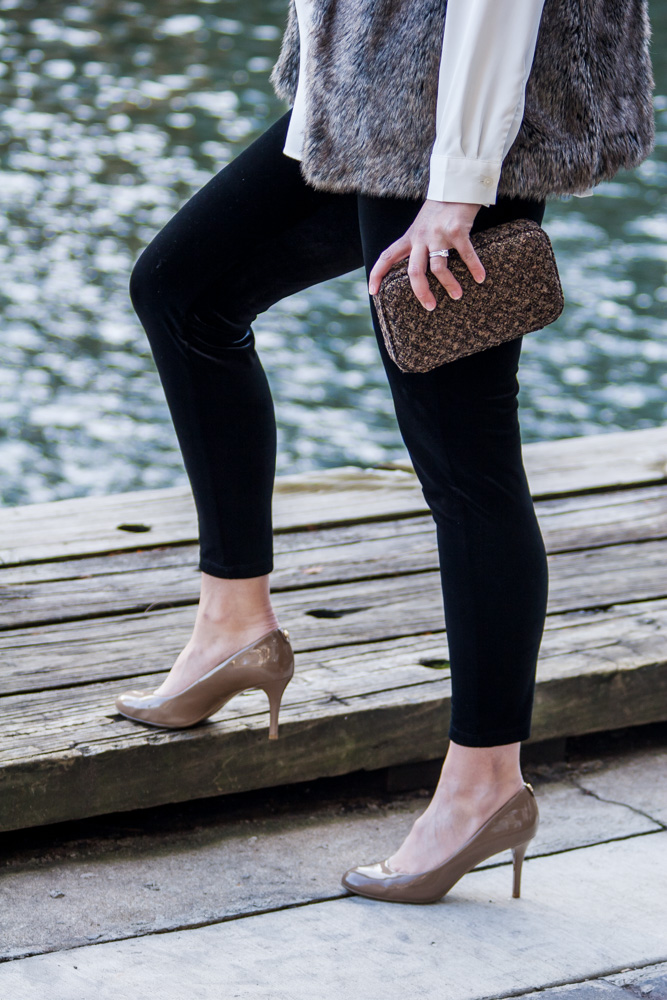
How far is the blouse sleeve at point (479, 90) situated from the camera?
49.3 inches

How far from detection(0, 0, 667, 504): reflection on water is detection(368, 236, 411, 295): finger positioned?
2733mm

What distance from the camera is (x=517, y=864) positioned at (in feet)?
5.16

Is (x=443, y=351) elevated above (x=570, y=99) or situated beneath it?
situated beneath

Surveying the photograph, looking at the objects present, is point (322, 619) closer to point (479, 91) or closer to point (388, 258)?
point (388, 258)

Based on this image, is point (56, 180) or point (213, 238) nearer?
point (213, 238)

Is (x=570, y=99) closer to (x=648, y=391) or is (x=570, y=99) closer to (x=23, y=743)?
(x=23, y=743)

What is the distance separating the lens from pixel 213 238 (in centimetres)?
157

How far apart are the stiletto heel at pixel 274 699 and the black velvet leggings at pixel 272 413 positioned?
15 centimetres

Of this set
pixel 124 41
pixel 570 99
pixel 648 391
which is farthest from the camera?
pixel 124 41

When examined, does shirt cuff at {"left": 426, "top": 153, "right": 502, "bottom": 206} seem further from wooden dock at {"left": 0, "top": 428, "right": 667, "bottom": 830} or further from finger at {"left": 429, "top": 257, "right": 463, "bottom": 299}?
wooden dock at {"left": 0, "top": 428, "right": 667, "bottom": 830}

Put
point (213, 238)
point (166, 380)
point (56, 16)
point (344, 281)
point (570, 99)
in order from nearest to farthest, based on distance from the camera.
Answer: point (570, 99) < point (213, 238) < point (166, 380) < point (344, 281) < point (56, 16)

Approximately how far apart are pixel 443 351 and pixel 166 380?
46 cm

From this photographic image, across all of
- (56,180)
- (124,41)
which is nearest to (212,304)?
(56,180)

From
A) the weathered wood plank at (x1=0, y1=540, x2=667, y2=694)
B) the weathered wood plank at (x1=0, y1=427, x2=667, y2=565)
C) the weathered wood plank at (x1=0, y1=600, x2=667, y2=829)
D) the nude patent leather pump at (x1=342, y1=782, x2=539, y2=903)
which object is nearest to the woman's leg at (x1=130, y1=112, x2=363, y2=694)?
the weathered wood plank at (x1=0, y1=600, x2=667, y2=829)
